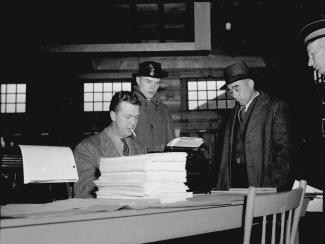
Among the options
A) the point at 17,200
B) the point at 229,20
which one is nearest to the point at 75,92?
the point at 229,20

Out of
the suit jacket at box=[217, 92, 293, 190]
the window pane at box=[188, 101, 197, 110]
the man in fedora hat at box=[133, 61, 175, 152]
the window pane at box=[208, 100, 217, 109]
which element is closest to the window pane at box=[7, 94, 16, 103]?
the window pane at box=[188, 101, 197, 110]

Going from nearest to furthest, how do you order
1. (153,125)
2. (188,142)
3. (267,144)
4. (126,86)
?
(188,142)
(267,144)
(153,125)
(126,86)

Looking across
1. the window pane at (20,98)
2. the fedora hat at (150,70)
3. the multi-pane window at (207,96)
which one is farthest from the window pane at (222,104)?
the window pane at (20,98)

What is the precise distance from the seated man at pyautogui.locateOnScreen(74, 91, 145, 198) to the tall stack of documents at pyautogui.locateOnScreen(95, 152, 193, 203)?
992 millimetres

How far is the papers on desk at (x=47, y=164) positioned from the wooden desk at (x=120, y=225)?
16.3 inches

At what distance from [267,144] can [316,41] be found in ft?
4.72

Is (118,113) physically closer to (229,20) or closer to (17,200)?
(17,200)

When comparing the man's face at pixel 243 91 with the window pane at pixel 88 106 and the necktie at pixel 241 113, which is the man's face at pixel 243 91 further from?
the window pane at pixel 88 106

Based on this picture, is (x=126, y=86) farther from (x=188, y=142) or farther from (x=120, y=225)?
(x=120, y=225)

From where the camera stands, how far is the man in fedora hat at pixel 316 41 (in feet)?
7.16

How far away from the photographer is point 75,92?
7523 mm

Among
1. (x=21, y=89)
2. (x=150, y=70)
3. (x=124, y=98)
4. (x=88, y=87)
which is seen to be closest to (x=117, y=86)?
(x=88, y=87)

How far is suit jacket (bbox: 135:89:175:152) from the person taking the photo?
13.2ft

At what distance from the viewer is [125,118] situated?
116 inches
